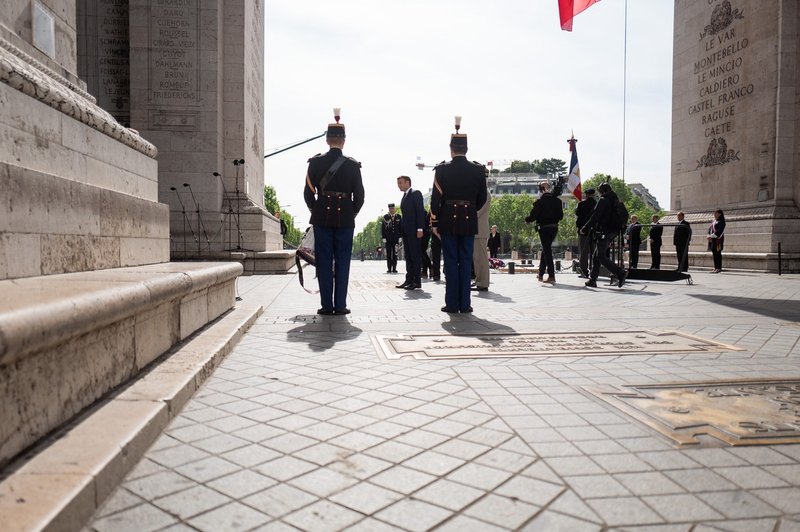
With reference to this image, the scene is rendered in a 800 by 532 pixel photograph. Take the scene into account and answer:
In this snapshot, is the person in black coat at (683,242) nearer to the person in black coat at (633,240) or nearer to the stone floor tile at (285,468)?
the person in black coat at (633,240)

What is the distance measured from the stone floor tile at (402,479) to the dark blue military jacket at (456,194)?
5.33 metres

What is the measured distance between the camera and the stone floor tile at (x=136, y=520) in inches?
74.9

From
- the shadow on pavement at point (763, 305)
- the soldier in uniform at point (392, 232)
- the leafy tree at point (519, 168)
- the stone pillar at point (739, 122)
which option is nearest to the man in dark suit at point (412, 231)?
the shadow on pavement at point (763, 305)

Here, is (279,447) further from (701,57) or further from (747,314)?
(701,57)

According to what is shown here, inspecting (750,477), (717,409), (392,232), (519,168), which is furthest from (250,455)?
(519,168)

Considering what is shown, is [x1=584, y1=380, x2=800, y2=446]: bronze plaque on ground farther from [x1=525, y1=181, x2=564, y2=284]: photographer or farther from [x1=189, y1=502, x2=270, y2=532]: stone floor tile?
[x1=525, y1=181, x2=564, y2=284]: photographer

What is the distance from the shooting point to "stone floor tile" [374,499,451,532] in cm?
195

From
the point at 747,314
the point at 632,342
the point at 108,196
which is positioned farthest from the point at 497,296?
the point at 108,196

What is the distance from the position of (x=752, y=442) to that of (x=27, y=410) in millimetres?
3185

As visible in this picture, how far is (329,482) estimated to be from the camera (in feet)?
7.50

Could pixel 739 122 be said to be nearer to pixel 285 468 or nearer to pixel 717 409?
pixel 717 409

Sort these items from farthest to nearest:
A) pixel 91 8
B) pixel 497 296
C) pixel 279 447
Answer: pixel 91 8
pixel 497 296
pixel 279 447

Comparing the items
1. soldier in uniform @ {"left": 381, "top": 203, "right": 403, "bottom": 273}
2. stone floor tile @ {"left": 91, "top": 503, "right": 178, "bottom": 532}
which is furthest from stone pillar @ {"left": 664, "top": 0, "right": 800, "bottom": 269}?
stone floor tile @ {"left": 91, "top": 503, "right": 178, "bottom": 532}

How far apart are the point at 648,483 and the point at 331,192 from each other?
5809 millimetres
